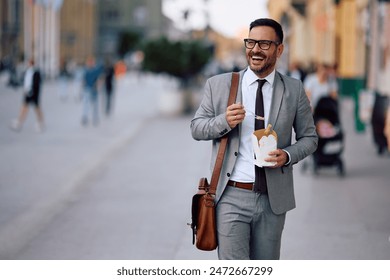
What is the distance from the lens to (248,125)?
480cm

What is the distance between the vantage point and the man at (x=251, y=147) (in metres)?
4.76

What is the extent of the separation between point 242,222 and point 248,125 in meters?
0.50

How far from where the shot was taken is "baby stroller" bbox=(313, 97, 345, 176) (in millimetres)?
14070

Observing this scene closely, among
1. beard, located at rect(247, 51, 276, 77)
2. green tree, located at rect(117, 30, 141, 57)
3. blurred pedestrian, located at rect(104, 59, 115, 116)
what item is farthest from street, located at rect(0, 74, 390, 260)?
green tree, located at rect(117, 30, 141, 57)

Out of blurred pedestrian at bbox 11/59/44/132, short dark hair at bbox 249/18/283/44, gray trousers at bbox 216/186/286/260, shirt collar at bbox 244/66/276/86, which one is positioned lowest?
blurred pedestrian at bbox 11/59/44/132

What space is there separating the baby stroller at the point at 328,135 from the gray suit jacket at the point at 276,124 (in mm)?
9180

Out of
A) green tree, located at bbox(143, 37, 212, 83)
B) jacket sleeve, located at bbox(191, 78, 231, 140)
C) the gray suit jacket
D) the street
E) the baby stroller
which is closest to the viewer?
jacket sleeve, located at bbox(191, 78, 231, 140)

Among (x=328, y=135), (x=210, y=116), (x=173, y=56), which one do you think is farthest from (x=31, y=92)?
(x=210, y=116)

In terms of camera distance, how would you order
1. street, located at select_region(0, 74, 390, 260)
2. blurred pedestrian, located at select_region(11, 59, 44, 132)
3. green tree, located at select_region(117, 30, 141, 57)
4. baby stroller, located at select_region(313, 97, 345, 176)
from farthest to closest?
1. green tree, located at select_region(117, 30, 141, 57)
2. blurred pedestrian, located at select_region(11, 59, 44, 132)
3. baby stroller, located at select_region(313, 97, 345, 176)
4. street, located at select_region(0, 74, 390, 260)

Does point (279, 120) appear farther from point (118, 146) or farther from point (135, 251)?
point (118, 146)

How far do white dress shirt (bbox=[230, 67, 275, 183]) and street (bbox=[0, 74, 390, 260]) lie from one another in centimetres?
330

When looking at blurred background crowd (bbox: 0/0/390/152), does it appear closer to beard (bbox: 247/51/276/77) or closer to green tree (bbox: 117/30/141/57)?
beard (bbox: 247/51/276/77)
